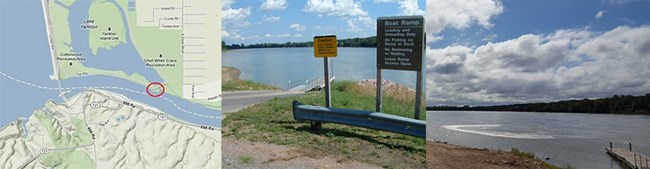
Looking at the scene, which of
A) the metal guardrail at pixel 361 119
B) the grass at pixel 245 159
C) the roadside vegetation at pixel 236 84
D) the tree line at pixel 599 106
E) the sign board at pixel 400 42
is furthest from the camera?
the roadside vegetation at pixel 236 84

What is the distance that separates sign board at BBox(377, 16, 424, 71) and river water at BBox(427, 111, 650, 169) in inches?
21.3

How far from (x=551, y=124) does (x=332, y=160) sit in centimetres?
192

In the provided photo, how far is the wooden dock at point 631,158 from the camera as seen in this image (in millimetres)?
3827

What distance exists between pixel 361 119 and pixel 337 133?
441 mm

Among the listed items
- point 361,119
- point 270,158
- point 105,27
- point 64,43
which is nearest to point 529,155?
point 361,119

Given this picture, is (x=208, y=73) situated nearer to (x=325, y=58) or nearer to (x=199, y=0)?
(x=199, y=0)

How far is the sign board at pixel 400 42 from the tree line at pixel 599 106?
983 millimetres

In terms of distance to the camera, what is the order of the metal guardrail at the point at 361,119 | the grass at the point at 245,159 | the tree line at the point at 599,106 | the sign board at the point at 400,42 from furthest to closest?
the grass at the point at 245,159, the metal guardrail at the point at 361,119, the sign board at the point at 400,42, the tree line at the point at 599,106

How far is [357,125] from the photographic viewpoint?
548cm

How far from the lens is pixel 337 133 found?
19.0 ft

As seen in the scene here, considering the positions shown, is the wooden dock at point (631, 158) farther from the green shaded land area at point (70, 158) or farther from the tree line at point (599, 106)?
the green shaded land area at point (70, 158)

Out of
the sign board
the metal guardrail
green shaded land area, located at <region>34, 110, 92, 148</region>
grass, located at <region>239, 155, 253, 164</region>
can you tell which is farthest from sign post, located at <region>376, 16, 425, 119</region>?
green shaded land area, located at <region>34, 110, 92, 148</region>

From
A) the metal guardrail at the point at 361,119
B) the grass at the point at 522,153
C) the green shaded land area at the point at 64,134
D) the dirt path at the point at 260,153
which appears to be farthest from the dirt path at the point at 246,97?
the grass at the point at 522,153

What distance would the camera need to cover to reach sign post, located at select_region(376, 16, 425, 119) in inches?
197
